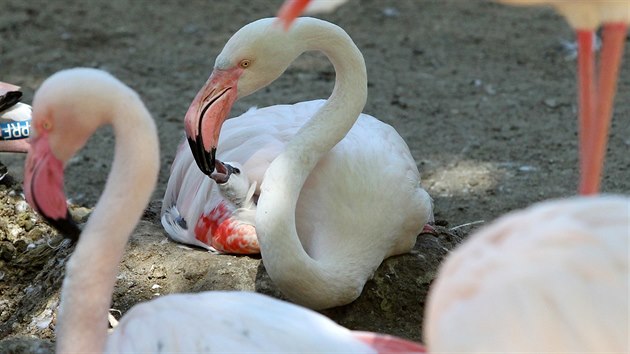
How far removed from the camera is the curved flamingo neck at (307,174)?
3.11 m

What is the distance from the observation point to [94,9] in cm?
733

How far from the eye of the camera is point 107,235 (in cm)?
245

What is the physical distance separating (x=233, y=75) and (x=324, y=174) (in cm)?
44

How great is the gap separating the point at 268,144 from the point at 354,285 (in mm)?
675

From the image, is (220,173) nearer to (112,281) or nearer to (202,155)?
(202,155)

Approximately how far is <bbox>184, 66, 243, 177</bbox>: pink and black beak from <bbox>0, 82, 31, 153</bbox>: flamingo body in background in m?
0.83

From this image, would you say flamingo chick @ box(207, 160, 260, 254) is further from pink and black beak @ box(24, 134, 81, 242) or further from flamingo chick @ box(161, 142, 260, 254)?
pink and black beak @ box(24, 134, 81, 242)

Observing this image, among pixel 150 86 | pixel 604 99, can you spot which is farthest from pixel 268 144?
pixel 150 86

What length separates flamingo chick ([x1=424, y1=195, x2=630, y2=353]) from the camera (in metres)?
1.87

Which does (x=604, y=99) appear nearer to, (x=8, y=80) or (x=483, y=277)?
(x=483, y=277)

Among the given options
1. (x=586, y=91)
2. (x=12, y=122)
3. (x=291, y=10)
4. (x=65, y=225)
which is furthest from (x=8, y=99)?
(x=586, y=91)

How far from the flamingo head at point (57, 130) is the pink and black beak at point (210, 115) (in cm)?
89

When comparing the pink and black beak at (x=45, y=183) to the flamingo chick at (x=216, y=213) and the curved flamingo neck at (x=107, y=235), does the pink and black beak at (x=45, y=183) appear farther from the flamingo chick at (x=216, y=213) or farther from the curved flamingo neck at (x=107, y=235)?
the flamingo chick at (x=216, y=213)

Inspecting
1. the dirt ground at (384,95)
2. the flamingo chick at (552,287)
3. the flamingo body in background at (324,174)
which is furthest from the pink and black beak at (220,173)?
the flamingo chick at (552,287)
